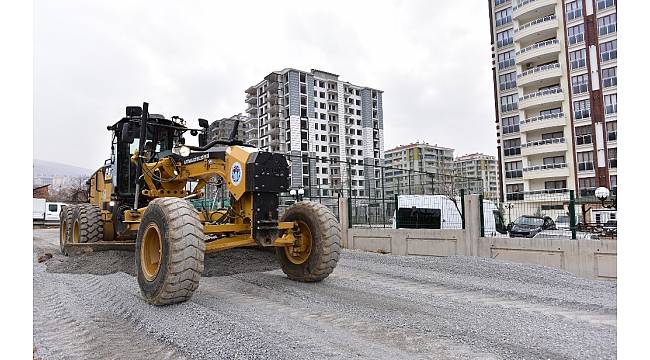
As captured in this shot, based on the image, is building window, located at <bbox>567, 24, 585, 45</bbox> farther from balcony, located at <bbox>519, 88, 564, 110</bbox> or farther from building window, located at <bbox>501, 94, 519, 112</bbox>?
building window, located at <bbox>501, 94, 519, 112</bbox>

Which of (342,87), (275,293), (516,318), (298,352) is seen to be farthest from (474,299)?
(342,87)

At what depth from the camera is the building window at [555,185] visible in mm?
37200

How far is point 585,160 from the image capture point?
36062 millimetres

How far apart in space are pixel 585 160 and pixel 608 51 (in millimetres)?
9436

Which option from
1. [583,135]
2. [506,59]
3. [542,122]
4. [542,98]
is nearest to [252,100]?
[506,59]

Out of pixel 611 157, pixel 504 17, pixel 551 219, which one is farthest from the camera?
pixel 504 17

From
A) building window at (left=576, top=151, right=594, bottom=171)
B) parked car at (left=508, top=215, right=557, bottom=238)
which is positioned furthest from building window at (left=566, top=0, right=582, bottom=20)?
parked car at (left=508, top=215, right=557, bottom=238)

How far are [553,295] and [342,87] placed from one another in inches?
2876

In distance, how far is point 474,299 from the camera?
558 centimetres

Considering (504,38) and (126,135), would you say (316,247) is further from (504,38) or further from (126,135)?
(504,38)

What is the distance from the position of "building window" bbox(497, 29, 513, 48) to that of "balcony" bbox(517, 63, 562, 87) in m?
4.77

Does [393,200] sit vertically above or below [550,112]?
below

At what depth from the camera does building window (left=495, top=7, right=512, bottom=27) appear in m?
42.5

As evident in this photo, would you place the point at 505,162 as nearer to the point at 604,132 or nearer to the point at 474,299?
the point at 604,132
